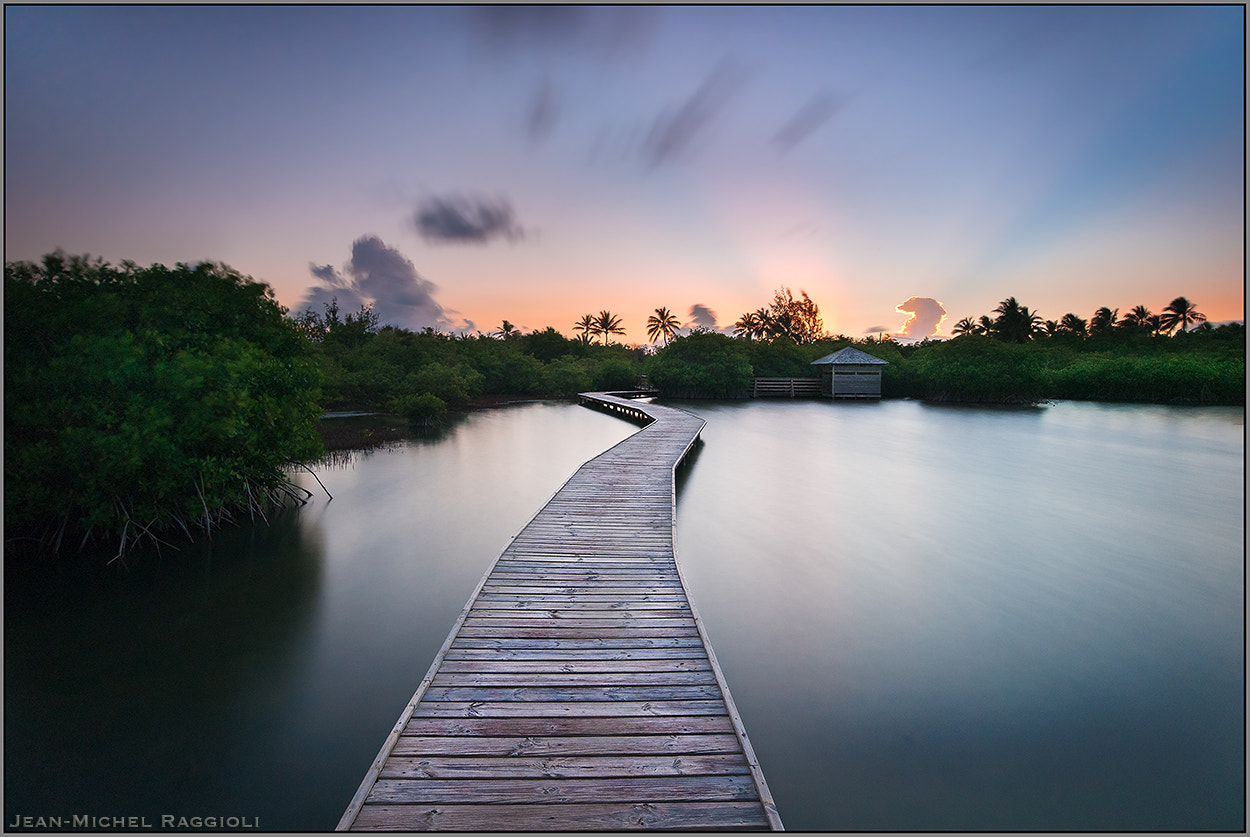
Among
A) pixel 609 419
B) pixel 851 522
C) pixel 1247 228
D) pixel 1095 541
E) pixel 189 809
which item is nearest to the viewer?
pixel 189 809

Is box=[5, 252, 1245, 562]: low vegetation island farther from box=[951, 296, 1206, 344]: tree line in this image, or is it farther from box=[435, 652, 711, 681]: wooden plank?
box=[951, 296, 1206, 344]: tree line

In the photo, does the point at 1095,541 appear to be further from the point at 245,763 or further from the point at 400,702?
the point at 245,763

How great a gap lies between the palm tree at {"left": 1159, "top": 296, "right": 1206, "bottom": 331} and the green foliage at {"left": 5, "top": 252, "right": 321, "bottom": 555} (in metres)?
67.5

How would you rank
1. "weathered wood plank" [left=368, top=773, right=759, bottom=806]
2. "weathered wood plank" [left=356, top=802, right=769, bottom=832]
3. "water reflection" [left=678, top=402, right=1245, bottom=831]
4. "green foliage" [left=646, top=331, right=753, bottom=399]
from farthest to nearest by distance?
"green foliage" [left=646, top=331, right=753, bottom=399] < "water reflection" [left=678, top=402, right=1245, bottom=831] < "weathered wood plank" [left=368, top=773, right=759, bottom=806] < "weathered wood plank" [left=356, top=802, right=769, bottom=832]

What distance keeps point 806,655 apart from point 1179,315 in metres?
65.0

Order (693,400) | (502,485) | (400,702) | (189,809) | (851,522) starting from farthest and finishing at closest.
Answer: (693,400)
(502,485)
(851,522)
(400,702)
(189,809)

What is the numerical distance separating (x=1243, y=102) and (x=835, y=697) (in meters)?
5.06

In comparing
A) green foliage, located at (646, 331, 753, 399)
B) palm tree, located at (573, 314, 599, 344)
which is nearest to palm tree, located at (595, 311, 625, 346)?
palm tree, located at (573, 314, 599, 344)

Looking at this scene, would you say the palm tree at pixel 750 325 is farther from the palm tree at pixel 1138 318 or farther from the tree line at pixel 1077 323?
the palm tree at pixel 1138 318

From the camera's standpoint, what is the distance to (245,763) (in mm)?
3500

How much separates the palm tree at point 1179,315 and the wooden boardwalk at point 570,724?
65502 millimetres

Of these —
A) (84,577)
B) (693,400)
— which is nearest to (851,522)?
(84,577)

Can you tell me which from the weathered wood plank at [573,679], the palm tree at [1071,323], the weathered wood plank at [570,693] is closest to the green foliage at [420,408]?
the weathered wood plank at [573,679]

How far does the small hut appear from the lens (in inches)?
1244
